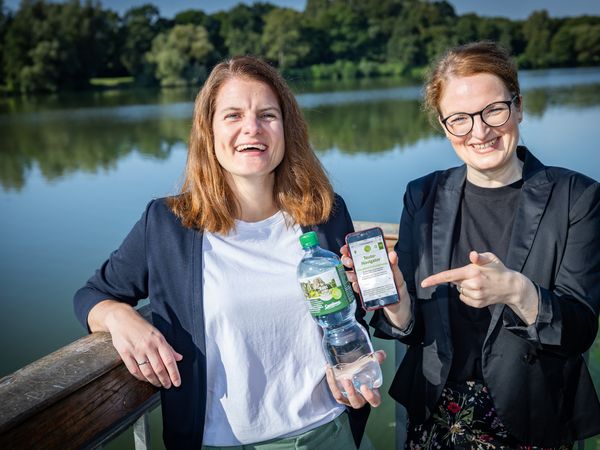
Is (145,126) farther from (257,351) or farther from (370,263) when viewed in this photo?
(370,263)

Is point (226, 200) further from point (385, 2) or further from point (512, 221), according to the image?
point (385, 2)

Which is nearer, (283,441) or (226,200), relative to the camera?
(283,441)

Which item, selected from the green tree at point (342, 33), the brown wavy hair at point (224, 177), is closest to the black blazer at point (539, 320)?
the brown wavy hair at point (224, 177)

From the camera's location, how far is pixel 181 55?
43.0 m

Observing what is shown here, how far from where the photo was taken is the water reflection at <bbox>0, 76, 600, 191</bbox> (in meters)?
21.1

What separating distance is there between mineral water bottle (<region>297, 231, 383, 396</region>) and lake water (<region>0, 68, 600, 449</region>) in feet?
2.01

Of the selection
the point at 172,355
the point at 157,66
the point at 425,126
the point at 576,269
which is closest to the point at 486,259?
the point at 576,269

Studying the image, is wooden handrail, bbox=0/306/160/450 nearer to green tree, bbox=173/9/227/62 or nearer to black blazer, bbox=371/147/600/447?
black blazer, bbox=371/147/600/447

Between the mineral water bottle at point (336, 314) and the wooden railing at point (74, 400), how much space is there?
0.52 meters

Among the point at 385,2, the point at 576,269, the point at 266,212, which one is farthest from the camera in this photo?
the point at 385,2

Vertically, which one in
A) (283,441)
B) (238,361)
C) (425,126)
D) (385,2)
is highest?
(385,2)

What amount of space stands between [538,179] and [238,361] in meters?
1.07

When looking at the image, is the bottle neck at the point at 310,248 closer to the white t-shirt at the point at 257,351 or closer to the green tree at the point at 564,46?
the white t-shirt at the point at 257,351

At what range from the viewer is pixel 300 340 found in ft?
5.67
